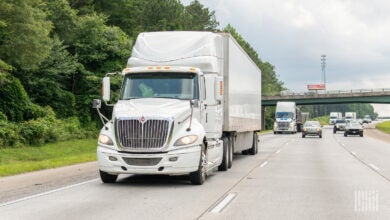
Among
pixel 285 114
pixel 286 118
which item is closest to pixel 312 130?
pixel 286 118

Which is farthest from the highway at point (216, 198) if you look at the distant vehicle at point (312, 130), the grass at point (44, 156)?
the distant vehicle at point (312, 130)

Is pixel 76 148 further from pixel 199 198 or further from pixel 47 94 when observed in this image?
pixel 199 198

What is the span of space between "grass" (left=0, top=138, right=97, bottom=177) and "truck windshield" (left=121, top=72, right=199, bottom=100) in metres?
4.78

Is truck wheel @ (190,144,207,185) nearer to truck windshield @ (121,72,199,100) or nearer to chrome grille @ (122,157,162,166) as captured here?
chrome grille @ (122,157,162,166)

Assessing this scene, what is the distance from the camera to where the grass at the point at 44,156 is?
17.6 meters

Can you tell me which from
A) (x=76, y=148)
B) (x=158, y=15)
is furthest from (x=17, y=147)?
(x=158, y=15)

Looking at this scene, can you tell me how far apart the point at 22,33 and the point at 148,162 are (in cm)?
2097

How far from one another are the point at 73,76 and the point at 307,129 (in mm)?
21825

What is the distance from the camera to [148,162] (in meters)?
12.1

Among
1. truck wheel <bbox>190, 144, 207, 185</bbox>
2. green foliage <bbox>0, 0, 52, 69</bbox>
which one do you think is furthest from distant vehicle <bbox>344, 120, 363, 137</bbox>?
truck wheel <bbox>190, 144, 207, 185</bbox>

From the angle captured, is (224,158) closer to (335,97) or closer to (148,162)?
(148,162)

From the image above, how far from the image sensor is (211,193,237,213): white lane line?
924 centimetres

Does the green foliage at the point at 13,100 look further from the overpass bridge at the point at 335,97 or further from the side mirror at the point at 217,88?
the overpass bridge at the point at 335,97

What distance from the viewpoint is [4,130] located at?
29312 millimetres
